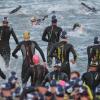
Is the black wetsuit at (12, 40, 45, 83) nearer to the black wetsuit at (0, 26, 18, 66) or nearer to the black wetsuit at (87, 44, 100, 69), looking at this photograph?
the black wetsuit at (87, 44, 100, 69)

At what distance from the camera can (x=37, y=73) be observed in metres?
13.3

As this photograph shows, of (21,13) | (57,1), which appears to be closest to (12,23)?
(21,13)

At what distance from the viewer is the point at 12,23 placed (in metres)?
31.2

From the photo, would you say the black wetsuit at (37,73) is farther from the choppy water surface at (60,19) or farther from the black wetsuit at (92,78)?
the choppy water surface at (60,19)

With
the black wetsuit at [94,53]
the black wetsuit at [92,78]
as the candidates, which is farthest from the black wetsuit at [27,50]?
the black wetsuit at [92,78]

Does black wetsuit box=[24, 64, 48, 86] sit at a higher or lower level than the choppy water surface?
higher

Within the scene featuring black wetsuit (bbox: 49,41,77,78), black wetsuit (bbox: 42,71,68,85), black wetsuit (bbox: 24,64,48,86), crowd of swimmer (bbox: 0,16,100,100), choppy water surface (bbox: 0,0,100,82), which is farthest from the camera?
choppy water surface (bbox: 0,0,100,82)

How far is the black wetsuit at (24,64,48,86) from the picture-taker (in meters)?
13.2

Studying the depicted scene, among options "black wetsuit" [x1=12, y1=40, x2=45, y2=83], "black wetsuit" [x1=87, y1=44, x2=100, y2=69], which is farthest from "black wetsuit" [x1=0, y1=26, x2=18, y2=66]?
"black wetsuit" [x1=87, y1=44, x2=100, y2=69]

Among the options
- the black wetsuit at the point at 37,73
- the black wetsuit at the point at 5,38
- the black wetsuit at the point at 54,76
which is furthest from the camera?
the black wetsuit at the point at 5,38

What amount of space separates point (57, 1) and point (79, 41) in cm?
1640

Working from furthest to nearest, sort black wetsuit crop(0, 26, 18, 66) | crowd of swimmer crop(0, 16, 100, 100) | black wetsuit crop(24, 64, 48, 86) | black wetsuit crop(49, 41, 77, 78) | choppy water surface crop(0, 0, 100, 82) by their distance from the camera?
choppy water surface crop(0, 0, 100, 82) < black wetsuit crop(0, 26, 18, 66) < black wetsuit crop(49, 41, 77, 78) < black wetsuit crop(24, 64, 48, 86) < crowd of swimmer crop(0, 16, 100, 100)

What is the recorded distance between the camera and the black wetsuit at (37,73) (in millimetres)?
13234

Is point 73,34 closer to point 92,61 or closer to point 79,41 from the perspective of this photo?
point 79,41
